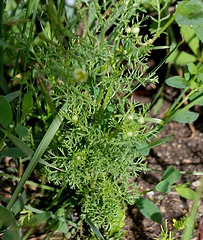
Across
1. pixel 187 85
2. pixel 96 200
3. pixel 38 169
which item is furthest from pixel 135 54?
pixel 38 169

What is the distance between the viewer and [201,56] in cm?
158

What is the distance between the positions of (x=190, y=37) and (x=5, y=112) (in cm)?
82

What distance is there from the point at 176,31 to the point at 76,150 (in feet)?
2.65

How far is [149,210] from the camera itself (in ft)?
3.88

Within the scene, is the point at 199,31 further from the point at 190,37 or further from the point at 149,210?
the point at 149,210

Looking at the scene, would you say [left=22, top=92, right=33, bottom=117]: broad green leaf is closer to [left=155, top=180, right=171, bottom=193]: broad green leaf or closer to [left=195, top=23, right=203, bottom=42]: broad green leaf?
[left=155, top=180, right=171, bottom=193]: broad green leaf

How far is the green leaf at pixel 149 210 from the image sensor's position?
45.6 inches

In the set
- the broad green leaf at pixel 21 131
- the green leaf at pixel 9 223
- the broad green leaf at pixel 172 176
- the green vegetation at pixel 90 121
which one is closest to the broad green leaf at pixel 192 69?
the green vegetation at pixel 90 121

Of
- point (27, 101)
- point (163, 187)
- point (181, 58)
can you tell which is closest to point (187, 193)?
point (163, 187)

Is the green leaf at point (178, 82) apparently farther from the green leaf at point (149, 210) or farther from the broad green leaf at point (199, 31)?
the green leaf at point (149, 210)

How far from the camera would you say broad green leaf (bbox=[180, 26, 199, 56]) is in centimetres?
151

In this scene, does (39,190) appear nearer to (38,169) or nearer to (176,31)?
(38,169)

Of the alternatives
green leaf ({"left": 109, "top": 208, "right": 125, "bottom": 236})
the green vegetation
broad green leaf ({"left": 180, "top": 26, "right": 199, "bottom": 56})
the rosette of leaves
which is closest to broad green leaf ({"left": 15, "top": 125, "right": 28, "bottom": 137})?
the green vegetation

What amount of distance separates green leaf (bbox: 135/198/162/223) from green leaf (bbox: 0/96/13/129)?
0.44 metres
